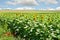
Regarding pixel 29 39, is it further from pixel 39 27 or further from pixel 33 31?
pixel 39 27

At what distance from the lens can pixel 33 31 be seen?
1004 centimetres

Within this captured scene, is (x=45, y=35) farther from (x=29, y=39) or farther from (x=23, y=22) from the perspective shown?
(x=23, y=22)

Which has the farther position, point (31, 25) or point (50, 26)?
point (31, 25)

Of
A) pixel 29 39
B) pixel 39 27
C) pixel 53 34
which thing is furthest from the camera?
pixel 29 39

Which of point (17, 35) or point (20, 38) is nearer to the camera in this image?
point (20, 38)

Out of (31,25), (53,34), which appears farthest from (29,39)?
(53,34)

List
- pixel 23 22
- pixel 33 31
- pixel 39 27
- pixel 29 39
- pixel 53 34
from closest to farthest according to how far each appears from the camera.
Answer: pixel 53 34, pixel 39 27, pixel 33 31, pixel 29 39, pixel 23 22

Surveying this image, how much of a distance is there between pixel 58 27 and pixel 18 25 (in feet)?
15.0

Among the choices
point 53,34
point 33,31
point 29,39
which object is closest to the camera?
point 53,34

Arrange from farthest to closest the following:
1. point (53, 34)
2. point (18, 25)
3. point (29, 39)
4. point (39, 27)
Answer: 1. point (18, 25)
2. point (29, 39)
3. point (39, 27)
4. point (53, 34)

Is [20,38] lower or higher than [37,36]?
lower

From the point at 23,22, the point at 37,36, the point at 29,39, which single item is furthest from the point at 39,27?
the point at 23,22

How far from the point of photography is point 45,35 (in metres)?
9.00

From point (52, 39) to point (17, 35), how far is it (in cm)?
512
